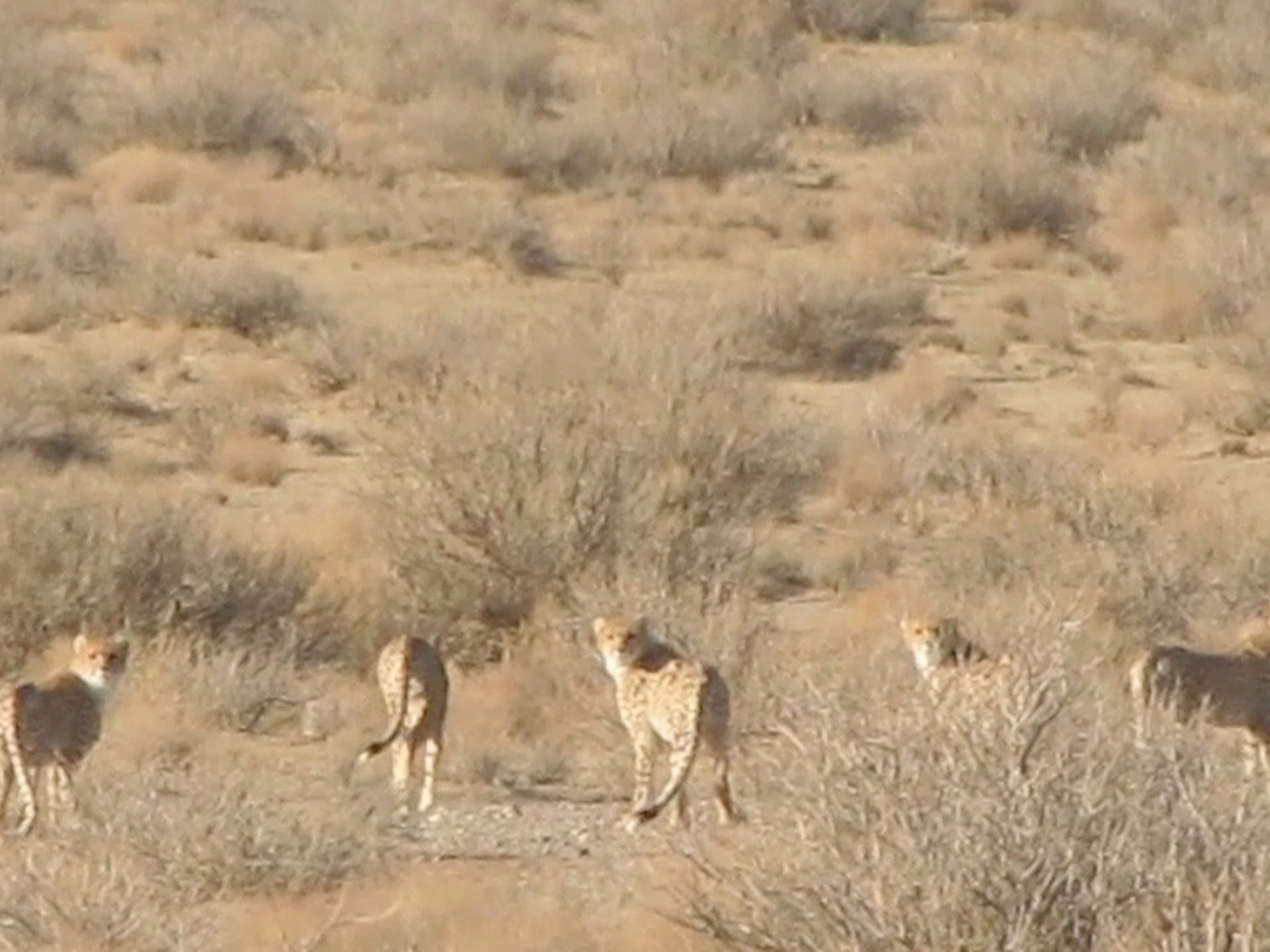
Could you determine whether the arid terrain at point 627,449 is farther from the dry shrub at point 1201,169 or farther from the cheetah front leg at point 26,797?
the cheetah front leg at point 26,797

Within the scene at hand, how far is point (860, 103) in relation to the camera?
108 ft

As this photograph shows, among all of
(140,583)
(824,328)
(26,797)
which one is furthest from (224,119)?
(26,797)

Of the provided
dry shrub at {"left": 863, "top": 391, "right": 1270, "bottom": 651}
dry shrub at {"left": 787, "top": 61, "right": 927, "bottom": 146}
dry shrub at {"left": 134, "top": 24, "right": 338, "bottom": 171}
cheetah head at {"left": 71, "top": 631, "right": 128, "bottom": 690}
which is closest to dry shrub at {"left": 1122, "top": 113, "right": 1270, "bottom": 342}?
dry shrub at {"left": 787, "top": 61, "right": 927, "bottom": 146}

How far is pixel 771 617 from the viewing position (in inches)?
600

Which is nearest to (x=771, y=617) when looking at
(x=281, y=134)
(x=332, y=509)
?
(x=332, y=509)

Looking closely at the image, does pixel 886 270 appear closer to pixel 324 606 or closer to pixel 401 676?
pixel 324 606

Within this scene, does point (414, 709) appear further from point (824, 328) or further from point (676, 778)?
point (824, 328)

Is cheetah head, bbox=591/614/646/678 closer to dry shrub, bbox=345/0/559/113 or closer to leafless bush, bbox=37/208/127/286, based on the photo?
leafless bush, bbox=37/208/127/286

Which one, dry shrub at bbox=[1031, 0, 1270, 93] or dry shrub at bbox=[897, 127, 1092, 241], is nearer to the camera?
dry shrub at bbox=[897, 127, 1092, 241]

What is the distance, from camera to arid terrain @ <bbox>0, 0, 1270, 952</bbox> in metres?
8.72

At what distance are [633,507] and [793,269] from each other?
31.2 feet

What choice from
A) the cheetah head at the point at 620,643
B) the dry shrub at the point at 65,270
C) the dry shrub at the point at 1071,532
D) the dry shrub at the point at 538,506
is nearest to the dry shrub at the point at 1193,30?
the dry shrub at the point at 65,270

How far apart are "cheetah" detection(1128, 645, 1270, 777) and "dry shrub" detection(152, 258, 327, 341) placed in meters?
11.1

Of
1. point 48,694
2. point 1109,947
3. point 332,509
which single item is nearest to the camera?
point 1109,947
